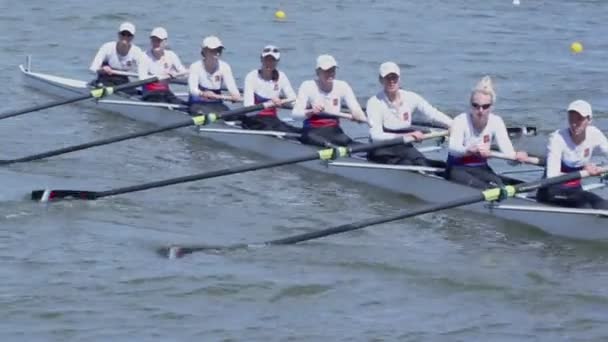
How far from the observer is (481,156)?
11156 millimetres

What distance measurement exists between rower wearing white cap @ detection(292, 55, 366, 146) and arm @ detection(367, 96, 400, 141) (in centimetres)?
55

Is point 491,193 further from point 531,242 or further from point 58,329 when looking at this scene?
point 58,329

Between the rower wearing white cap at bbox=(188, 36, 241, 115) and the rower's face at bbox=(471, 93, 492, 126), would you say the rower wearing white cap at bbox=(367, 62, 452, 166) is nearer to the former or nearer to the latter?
the rower's face at bbox=(471, 93, 492, 126)

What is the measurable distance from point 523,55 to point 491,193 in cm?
1139

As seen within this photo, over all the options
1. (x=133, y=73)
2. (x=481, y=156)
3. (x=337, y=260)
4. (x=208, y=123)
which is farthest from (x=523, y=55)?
(x=337, y=260)

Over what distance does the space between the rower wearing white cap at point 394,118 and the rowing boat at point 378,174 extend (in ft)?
0.46

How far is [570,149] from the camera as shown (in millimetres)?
10539

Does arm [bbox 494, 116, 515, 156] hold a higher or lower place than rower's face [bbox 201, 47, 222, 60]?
lower

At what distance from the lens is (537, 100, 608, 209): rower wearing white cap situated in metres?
10.4

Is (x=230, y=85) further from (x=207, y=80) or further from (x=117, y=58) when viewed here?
(x=117, y=58)

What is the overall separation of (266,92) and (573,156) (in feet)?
14.3

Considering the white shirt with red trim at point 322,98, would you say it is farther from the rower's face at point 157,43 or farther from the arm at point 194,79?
the rower's face at point 157,43


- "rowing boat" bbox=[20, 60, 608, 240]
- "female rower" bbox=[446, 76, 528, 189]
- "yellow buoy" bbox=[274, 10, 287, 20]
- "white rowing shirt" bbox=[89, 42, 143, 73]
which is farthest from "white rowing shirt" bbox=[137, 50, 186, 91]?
"yellow buoy" bbox=[274, 10, 287, 20]

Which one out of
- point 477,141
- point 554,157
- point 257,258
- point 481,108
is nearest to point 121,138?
point 257,258
